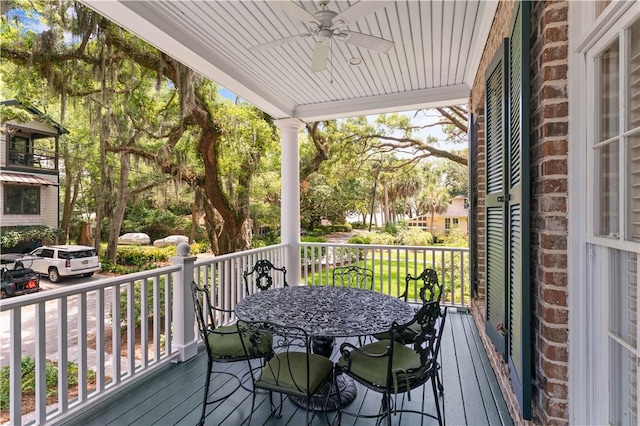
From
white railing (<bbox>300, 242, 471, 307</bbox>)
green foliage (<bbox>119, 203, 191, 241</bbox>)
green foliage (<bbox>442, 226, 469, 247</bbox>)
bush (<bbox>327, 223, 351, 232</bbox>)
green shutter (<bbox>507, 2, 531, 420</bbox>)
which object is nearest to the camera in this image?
green shutter (<bbox>507, 2, 531, 420</bbox>)

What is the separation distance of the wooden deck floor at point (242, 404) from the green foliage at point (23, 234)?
9.61 metres

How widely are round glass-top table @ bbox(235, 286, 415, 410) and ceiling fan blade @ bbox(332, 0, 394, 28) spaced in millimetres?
2033

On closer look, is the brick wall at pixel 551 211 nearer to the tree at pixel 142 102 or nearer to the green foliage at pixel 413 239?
the tree at pixel 142 102

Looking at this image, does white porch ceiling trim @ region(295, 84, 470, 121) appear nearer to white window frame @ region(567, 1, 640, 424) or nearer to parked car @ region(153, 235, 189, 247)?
white window frame @ region(567, 1, 640, 424)

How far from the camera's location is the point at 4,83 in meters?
6.16

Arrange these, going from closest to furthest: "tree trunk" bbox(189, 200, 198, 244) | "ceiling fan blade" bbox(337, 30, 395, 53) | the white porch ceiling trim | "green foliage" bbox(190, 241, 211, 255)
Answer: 1. "ceiling fan blade" bbox(337, 30, 395, 53)
2. the white porch ceiling trim
3. "green foliage" bbox(190, 241, 211, 255)
4. "tree trunk" bbox(189, 200, 198, 244)

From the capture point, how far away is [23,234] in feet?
31.6

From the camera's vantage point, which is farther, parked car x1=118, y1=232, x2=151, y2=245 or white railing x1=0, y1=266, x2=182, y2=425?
parked car x1=118, y1=232, x2=151, y2=245

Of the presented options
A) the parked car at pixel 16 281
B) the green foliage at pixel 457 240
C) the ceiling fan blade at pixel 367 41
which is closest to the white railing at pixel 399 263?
the ceiling fan blade at pixel 367 41

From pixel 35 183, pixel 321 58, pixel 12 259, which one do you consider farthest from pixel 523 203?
pixel 35 183

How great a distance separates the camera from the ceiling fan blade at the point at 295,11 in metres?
2.08

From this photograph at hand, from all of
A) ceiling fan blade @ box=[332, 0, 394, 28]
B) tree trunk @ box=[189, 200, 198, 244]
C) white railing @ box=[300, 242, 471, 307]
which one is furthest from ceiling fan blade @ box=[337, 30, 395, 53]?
tree trunk @ box=[189, 200, 198, 244]

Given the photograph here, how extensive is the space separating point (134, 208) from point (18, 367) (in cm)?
1410

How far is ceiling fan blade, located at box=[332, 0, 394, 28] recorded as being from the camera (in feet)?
6.59
